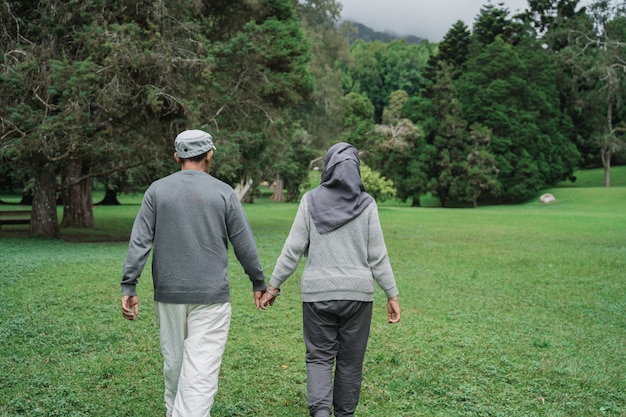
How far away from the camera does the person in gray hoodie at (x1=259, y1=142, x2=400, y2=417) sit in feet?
13.6

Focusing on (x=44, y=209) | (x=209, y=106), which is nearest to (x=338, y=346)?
(x=209, y=106)

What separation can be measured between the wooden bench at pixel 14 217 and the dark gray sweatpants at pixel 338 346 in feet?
62.8

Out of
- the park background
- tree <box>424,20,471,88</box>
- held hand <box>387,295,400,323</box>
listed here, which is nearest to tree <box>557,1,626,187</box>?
tree <box>424,20,471,88</box>

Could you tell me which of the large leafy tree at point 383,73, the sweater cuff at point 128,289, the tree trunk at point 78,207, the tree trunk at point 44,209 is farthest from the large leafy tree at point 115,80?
the large leafy tree at point 383,73

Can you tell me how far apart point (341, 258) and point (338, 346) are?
23.0 inches

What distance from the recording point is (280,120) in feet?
69.8

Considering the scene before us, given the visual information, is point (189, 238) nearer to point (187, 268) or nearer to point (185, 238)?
point (185, 238)

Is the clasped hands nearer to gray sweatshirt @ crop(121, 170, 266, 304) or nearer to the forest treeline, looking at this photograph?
gray sweatshirt @ crop(121, 170, 266, 304)

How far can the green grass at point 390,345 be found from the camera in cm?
505

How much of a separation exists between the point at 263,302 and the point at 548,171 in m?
49.7

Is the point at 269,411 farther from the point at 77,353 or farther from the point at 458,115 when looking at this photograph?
the point at 458,115

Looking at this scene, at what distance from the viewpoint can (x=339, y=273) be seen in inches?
164

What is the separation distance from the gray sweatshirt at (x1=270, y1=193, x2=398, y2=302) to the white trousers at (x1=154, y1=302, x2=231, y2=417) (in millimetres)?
581

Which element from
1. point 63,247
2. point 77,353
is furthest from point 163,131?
point 77,353
